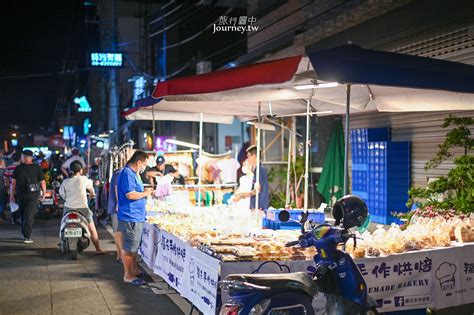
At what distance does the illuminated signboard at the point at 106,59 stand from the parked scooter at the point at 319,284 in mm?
24141

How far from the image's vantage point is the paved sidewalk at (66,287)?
297 inches

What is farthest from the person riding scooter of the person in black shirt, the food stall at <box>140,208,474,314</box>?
the food stall at <box>140,208,474,314</box>

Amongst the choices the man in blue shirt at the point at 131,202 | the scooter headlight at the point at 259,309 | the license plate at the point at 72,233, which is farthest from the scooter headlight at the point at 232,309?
the license plate at the point at 72,233

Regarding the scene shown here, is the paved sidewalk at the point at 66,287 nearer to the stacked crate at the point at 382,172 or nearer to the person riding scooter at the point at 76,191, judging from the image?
the person riding scooter at the point at 76,191

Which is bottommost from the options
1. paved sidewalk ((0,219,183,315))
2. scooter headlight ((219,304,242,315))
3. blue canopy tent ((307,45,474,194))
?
paved sidewalk ((0,219,183,315))

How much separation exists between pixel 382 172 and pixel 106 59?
63.4ft

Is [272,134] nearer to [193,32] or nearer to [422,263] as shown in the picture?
[422,263]

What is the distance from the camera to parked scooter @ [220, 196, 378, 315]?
14.7ft

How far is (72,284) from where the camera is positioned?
29.3 ft

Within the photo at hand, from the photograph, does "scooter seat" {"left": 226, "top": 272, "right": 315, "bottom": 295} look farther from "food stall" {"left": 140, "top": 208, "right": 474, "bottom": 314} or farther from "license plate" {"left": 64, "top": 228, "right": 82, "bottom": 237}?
"license plate" {"left": 64, "top": 228, "right": 82, "bottom": 237}

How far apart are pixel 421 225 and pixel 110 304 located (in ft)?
14.4

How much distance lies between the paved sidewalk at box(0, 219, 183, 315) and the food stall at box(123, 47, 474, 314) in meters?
0.65

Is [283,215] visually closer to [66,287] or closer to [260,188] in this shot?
[260,188]

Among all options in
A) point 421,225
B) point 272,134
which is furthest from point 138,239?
point 272,134
